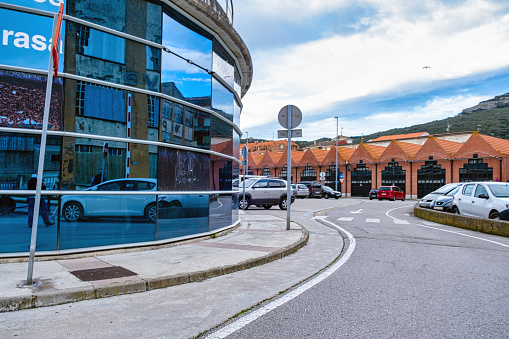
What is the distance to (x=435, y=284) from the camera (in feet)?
19.1

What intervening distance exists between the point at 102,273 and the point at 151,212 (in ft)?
7.71

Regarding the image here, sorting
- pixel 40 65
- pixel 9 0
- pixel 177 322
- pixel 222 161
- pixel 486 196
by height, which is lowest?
pixel 177 322

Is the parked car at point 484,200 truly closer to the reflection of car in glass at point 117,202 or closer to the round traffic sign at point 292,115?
the round traffic sign at point 292,115

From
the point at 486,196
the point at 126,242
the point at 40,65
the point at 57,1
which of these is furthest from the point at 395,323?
the point at 486,196

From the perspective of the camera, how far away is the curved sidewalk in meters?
4.85

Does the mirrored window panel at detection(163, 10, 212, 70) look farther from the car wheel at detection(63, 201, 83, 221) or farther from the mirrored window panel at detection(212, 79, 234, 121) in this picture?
the car wheel at detection(63, 201, 83, 221)

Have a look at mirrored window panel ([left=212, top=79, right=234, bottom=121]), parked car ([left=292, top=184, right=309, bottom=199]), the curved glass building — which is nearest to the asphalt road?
the curved glass building

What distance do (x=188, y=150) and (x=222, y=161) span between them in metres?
1.77

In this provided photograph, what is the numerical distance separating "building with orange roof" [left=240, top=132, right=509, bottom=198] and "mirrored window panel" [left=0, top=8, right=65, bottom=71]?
159ft

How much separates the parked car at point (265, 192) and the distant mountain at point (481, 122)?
2970 inches

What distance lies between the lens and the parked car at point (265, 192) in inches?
870

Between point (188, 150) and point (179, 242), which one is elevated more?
point (188, 150)

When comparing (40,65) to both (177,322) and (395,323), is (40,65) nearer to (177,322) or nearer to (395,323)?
(177,322)

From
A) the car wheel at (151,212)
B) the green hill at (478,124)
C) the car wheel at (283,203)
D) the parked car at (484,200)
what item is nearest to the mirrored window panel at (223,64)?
the car wheel at (151,212)
